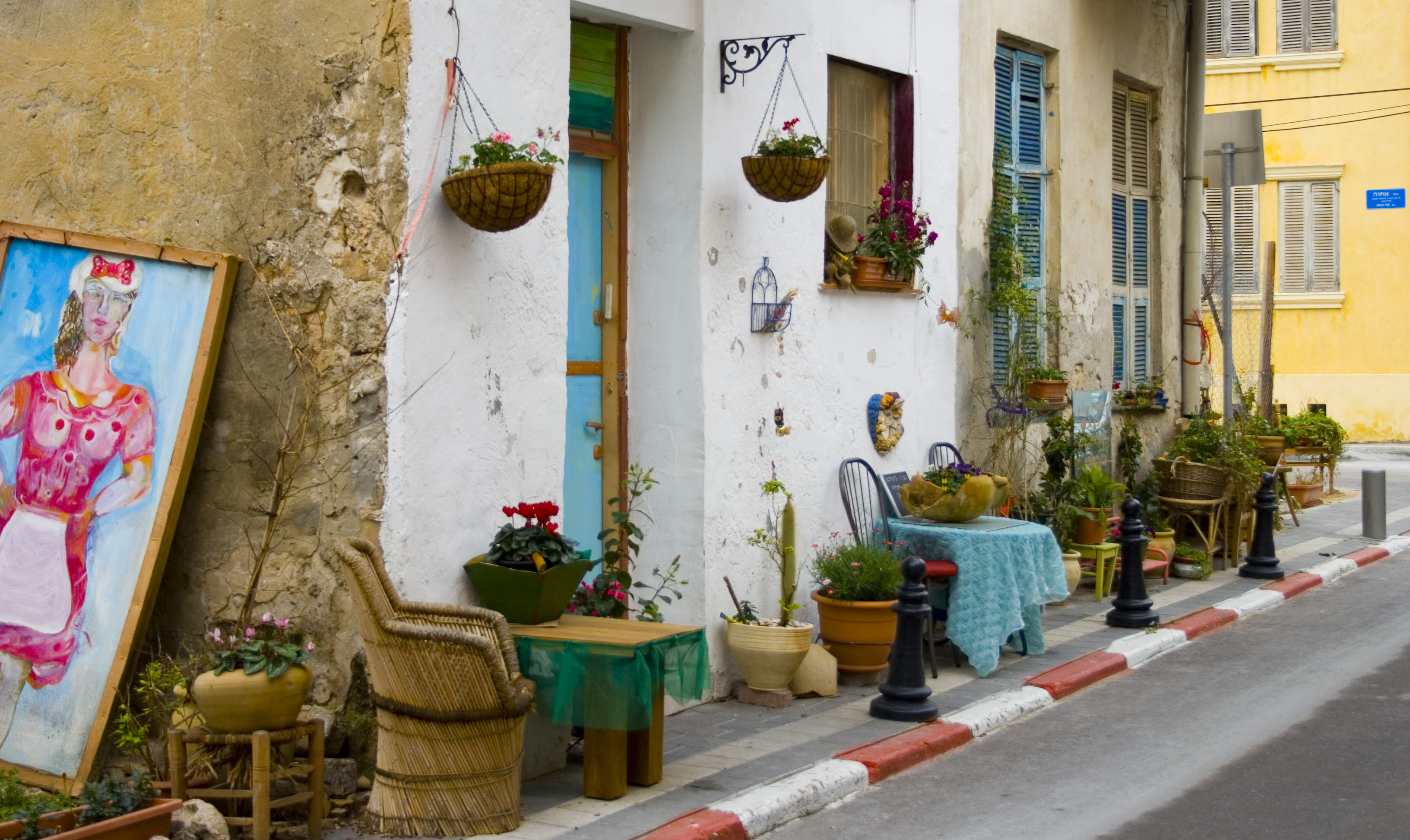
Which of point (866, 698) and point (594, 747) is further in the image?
point (866, 698)

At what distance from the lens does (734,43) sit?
7637 millimetres

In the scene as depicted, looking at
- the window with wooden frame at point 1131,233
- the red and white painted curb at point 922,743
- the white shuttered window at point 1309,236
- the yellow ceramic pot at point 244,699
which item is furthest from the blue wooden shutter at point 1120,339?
the white shuttered window at point 1309,236

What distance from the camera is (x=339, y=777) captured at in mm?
5398

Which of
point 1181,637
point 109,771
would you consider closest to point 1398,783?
point 1181,637

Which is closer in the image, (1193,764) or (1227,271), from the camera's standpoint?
(1193,764)

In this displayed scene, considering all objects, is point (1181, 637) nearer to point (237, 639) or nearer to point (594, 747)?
point (594, 747)

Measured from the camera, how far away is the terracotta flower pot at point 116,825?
4539mm

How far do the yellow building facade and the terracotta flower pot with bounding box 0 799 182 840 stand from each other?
71.6ft

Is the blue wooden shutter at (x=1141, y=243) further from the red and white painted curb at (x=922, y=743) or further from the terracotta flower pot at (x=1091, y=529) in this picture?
the red and white painted curb at (x=922, y=743)

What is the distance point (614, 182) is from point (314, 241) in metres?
2.27

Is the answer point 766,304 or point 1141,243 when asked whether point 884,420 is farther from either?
point 1141,243

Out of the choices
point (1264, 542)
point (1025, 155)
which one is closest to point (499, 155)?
point (1025, 155)

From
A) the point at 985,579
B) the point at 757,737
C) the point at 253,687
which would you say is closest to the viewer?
the point at 253,687

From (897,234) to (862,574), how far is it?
7.59 ft
